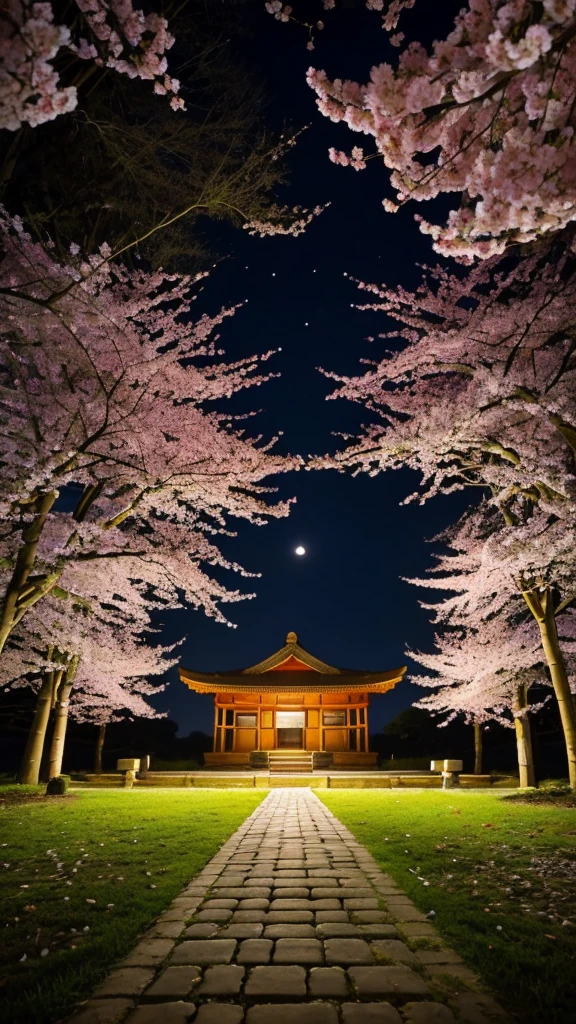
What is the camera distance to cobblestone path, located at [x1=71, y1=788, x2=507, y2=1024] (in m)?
2.53

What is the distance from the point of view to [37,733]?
1423 centimetres

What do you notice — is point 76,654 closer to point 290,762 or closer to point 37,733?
point 37,733

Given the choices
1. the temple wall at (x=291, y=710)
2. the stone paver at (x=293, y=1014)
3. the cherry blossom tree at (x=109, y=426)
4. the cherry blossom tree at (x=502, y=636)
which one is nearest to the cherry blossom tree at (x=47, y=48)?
the cherry blossom tree at (x=109, y=426)

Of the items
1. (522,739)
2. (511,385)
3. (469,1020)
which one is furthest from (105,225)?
(522,739)

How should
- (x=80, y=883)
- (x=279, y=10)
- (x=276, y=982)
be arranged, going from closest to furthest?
(x=276, y=982) → (x=279, y=10) → (x=80, y=883)

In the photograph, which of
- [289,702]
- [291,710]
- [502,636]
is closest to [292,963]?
[502,636]

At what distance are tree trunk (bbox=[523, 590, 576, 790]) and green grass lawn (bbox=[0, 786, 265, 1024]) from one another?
6755 mm

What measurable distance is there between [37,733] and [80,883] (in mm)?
10649

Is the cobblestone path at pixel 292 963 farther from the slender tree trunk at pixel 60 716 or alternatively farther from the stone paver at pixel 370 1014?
the slender tree trunk at pixel 60 716

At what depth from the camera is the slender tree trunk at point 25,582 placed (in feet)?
26.9

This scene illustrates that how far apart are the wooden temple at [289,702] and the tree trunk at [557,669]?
1369 centimetres

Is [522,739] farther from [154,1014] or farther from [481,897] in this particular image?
[154,1014]

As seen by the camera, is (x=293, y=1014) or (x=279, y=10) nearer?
(x=293, y=1014)

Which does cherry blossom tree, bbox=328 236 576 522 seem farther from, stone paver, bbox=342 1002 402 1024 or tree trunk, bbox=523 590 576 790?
stone paver, bbox=342 1002 402 1024
